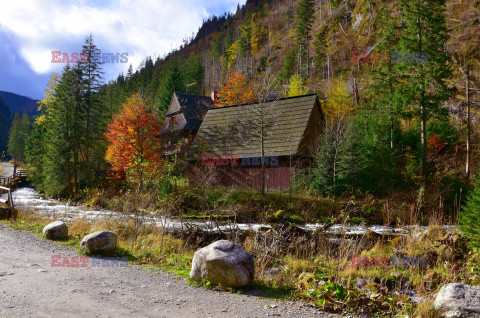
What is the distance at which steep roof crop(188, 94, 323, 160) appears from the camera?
68.0ft

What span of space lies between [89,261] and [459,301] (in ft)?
23.0

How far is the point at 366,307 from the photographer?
4.66m

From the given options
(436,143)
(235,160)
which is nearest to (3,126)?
(235,160)

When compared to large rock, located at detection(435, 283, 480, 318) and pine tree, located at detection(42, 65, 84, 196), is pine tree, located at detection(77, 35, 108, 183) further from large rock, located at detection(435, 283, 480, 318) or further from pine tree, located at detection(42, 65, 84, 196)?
large rock, located at detection(435, 283, 480, 318)

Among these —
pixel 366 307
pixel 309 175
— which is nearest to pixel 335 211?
pixel 309 175

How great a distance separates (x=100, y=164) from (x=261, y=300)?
97.8 feet

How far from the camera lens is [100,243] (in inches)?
305

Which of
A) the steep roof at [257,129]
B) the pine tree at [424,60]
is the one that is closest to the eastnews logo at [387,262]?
the steep roof at [257,129]

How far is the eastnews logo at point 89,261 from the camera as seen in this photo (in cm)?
679

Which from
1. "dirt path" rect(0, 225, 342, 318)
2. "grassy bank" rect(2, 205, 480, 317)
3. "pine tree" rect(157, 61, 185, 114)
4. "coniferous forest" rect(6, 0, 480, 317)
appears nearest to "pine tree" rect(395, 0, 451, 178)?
"coniferous forest" rect(6, 0, 480, 317)

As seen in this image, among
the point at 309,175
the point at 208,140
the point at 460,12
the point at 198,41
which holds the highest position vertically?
the point at 198,41

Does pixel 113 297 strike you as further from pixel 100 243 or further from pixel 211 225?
pixel 211 225

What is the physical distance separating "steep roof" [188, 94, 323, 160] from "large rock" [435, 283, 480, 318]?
1516 centimetres

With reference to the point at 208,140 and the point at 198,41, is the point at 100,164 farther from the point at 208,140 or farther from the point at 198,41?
the point at 198,41
